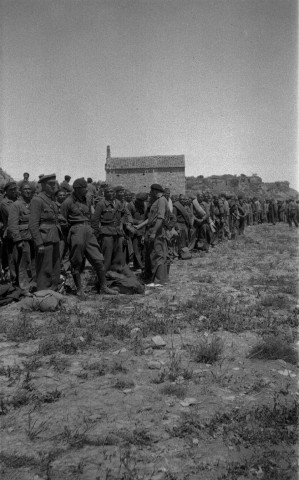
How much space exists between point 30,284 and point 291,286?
5.03 metres

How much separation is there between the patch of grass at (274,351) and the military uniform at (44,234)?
3.88 m

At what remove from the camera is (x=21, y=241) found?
27.6 feet

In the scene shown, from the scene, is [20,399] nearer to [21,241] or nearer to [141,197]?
[21,241]

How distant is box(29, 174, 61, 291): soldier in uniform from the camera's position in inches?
295

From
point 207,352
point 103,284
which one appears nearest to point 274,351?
point 207,352

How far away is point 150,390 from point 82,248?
4.25 meters

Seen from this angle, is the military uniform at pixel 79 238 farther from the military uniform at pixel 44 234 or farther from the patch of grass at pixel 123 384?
the patch of grass at pixel 123 384

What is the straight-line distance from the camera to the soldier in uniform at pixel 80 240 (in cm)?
812

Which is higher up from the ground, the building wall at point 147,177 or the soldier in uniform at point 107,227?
the building wall at point 147,177

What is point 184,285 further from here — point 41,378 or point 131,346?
point 41,378

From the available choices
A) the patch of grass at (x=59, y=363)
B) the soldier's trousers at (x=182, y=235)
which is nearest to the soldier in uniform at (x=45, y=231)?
the patch of grass at (x=59, y=363)

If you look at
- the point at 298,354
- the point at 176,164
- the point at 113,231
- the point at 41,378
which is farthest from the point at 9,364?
the point at 176,164

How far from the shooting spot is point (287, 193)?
6619cm

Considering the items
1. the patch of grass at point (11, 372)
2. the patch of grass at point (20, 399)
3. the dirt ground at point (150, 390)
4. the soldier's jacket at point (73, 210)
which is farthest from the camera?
the soldier's jacket at point (73, 210)
